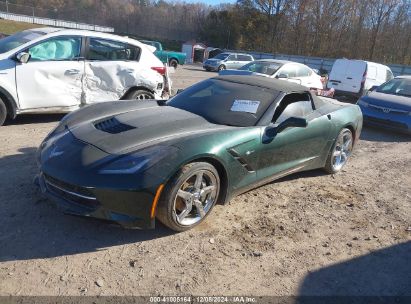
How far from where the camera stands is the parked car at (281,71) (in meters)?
10.9

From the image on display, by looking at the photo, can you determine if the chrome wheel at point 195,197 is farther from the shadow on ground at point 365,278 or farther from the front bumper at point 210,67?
the front bumper at point 210,67

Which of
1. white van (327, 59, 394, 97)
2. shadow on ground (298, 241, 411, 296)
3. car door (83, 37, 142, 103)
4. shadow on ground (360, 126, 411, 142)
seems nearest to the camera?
shadow on ground (298, 241, 411, 296)

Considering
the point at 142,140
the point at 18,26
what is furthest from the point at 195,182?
the point at 18,26

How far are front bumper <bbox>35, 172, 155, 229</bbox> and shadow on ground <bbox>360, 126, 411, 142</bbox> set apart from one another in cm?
647

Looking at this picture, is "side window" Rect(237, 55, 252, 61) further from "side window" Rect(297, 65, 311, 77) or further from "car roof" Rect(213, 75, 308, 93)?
"car roof" Rect(213, 75, 308, 93)

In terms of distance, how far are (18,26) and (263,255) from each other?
4658 centimetres

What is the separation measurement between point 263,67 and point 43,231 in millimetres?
9177

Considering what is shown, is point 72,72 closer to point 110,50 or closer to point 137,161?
point 110,50

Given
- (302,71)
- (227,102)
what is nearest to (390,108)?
(302,71)

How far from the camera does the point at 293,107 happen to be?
14.9 ft

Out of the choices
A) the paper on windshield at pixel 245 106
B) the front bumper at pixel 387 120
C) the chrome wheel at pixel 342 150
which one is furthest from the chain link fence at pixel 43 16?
the paper on windshield at pixel 245 106

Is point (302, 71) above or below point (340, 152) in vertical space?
above

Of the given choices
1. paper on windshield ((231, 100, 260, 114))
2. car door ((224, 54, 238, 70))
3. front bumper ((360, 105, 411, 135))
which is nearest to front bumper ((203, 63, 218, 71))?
car door ((224, 54, 238, 70))

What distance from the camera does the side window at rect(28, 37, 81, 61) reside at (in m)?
6.21
